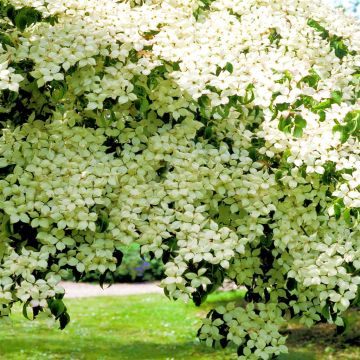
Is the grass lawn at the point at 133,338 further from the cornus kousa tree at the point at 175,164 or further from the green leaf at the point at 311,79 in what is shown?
the green leaf at the point at 311,79

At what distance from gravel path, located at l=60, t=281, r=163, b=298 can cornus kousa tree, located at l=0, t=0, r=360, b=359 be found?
11.6 meters

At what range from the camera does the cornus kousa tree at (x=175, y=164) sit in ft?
12.6

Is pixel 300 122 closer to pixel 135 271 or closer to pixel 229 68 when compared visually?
pixel 229 68

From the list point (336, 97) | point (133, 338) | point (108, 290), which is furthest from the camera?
point (108, 290)

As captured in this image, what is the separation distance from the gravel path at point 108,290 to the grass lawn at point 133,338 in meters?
1.92

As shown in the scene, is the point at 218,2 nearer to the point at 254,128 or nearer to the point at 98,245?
the point at 254,128

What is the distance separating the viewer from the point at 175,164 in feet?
13.2

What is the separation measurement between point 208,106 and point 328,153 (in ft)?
2.43

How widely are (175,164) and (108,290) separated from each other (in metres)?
13.1

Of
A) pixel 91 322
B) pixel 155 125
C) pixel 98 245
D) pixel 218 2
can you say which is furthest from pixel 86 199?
pixel 91 322

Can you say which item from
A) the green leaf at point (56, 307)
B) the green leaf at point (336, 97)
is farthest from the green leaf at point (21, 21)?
the green leaf at point (336, 97)

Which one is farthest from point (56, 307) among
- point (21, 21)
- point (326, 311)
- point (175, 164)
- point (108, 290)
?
point (108, 290)

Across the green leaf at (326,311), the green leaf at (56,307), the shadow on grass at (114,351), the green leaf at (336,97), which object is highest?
the green leaf at (336,97)

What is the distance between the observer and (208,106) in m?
4.17
